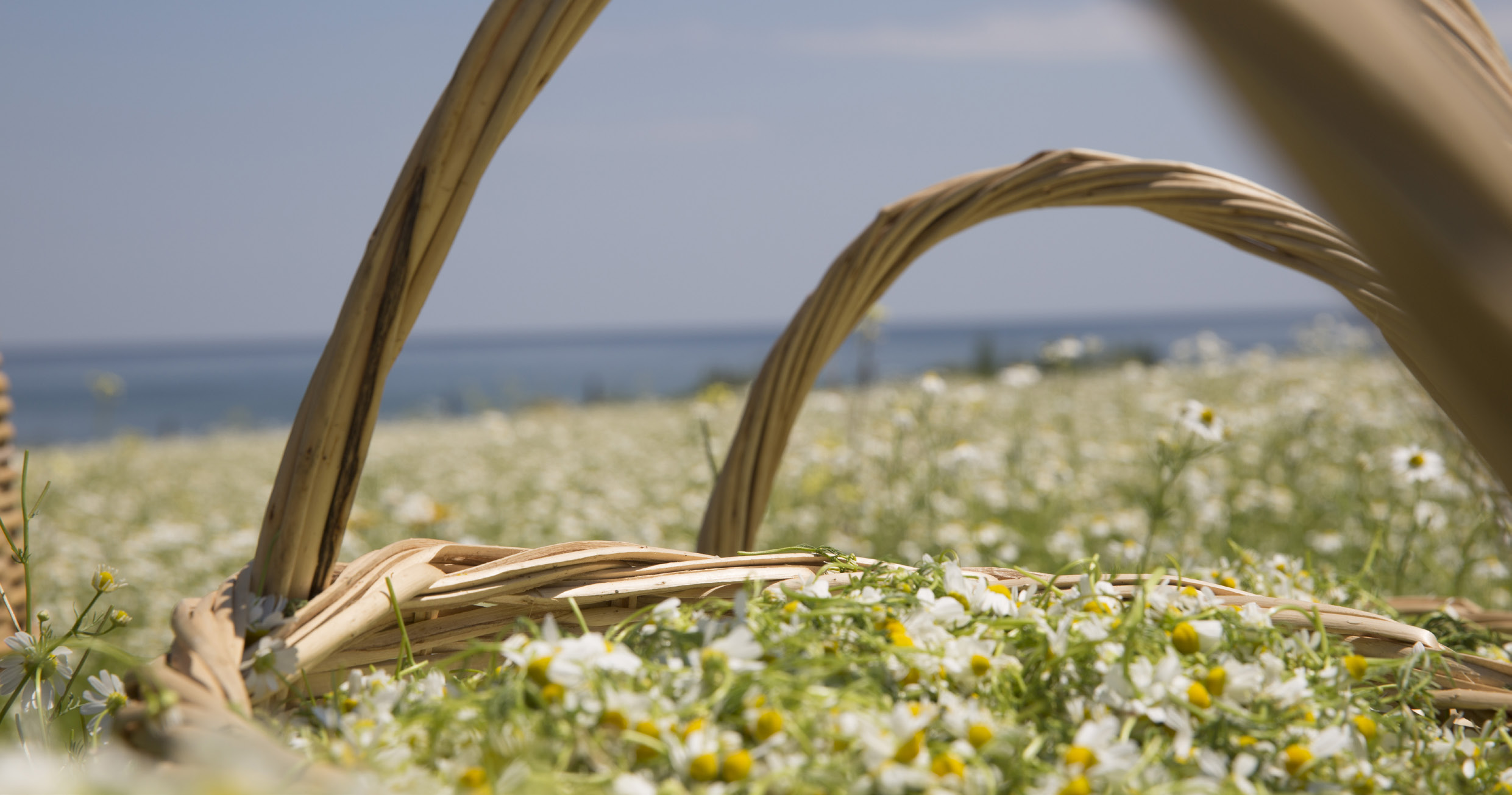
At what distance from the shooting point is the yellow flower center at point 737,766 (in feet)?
1.32

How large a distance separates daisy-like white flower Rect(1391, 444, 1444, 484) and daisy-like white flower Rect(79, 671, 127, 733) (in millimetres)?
1631

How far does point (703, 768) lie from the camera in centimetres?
41

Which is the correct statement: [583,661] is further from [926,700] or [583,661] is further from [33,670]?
[33,670]

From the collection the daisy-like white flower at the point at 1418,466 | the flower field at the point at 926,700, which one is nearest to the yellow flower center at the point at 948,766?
the flower field at the point at 926,700

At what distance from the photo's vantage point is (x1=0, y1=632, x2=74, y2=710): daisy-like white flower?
1.90 feet

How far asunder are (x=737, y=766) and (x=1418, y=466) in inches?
61.5

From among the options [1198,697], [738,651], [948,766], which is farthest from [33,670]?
[1198,697]

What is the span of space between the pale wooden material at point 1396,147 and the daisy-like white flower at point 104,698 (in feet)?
2.29

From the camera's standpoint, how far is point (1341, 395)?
3.52 meters

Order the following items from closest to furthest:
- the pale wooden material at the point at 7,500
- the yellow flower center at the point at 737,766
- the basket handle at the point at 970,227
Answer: the yellow flower center at the point at 737,766 < the basket handle at the point at 970,227 < the pale wooden material at the point at 7,500

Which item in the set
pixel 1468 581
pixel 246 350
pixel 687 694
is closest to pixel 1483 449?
pixel 687 694

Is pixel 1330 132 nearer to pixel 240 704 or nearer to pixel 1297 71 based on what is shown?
pixel 1297 71

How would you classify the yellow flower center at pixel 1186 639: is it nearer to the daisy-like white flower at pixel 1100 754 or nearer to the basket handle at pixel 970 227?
the daisy-like white flower at pixel 1100 754

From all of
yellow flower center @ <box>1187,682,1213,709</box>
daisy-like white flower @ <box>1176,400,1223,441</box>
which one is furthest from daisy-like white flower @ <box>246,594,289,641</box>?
daisy-like white flower @ <box>1176,400,1223,441</box>
